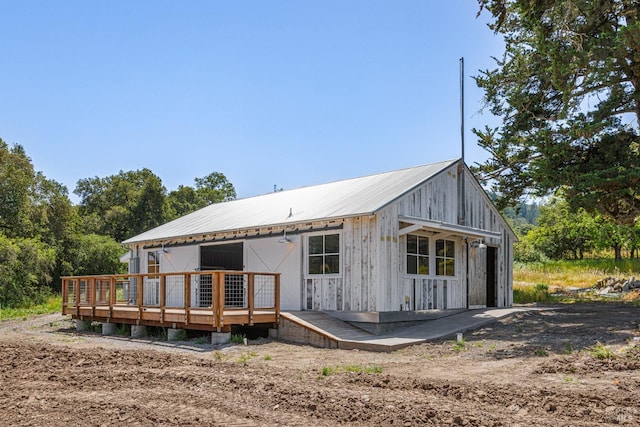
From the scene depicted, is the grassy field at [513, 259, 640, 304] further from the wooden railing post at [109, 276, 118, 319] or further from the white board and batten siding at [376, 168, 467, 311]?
the wooden railing post at [109, 276, 118, 319]

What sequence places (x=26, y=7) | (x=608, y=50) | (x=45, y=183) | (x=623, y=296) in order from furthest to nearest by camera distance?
(x=45, y=183)
(x=623, y=296)
(x=608, y=50)
(x=26, y=7)

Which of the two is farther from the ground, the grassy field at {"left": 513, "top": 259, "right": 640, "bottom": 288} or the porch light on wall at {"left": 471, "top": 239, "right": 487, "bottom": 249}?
the porch light on wall at {"left": 471, "top": 239, "right": 487, "bottom": 249}

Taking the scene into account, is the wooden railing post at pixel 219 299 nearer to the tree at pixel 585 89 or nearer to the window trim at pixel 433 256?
the window trim at pixel 433 256

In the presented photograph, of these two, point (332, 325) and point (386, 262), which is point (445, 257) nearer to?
point (386, 262)

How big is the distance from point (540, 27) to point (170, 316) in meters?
12.3

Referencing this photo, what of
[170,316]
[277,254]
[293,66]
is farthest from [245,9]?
[170,316]

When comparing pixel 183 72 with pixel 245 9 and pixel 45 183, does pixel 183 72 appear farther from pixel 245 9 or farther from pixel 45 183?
pixel 45 183

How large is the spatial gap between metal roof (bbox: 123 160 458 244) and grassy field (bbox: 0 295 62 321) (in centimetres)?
620

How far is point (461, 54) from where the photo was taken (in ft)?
53.6

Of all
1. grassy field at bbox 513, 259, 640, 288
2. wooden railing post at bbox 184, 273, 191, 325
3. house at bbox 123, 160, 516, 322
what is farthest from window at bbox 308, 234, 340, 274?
grassy field at bbox 513, 259, 640, 288

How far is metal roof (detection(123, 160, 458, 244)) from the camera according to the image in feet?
44.1

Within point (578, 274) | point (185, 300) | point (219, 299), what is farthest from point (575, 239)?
point (219, 299)

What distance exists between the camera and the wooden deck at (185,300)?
11523 millimetres

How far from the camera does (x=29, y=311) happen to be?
22.8 m
